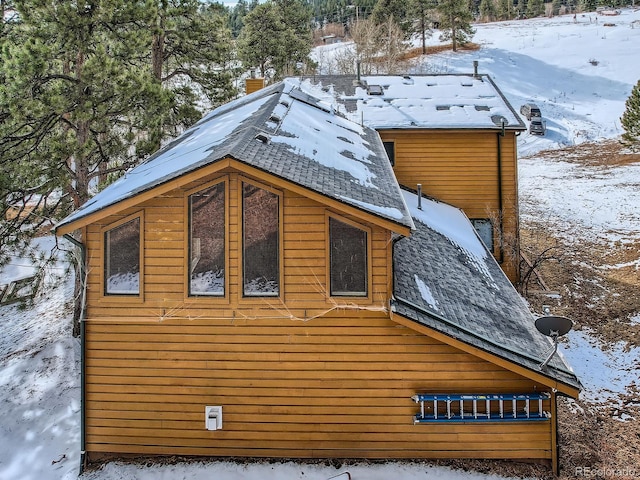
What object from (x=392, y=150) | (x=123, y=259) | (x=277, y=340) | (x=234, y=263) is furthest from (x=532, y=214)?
(x=123, y=259)

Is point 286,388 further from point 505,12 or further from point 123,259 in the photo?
point 505,12

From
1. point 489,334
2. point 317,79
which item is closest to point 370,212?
point 489,334

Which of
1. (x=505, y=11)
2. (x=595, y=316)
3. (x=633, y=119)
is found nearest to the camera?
(x=595, y=316)

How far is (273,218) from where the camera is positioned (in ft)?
23.1

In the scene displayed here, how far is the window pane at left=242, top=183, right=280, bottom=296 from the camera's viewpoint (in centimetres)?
704

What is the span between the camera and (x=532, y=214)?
22484 millimetres

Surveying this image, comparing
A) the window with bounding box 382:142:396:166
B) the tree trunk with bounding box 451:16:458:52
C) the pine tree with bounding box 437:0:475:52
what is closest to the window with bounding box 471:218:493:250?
the window with bounding box 382:142:396:166

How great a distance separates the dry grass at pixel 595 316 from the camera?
7.46 meters

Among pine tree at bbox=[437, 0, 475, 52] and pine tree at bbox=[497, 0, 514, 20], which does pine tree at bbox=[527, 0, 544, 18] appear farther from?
pine tree at bbox=[437, 0, 475, 52]

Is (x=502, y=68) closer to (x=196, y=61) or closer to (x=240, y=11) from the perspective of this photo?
(x=196, y=61)

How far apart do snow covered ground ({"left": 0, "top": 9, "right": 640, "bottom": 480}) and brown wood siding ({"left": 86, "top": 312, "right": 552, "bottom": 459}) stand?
1.18 ft

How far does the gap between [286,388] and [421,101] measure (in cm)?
1195

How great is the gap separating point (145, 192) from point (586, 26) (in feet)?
221

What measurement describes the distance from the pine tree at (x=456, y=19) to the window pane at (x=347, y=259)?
4508 cm
